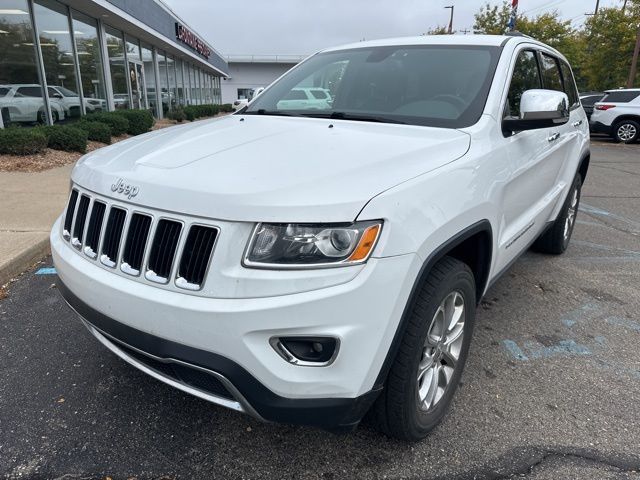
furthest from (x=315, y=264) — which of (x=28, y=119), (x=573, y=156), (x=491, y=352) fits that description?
(x=28, y=119)

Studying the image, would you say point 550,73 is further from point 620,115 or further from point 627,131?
point 627,131

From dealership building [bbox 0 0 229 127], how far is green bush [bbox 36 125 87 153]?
1.43 meters

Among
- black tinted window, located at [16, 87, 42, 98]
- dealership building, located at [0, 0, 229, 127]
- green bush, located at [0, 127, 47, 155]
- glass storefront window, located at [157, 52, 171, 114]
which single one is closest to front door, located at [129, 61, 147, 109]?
dealership building, located at [0, 0, 229, 127]

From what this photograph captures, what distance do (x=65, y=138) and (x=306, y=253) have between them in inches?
367

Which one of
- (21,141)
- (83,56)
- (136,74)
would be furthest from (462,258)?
(136,74)

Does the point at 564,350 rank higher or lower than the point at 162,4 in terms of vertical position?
lower

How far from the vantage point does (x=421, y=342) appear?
1931 millimetres

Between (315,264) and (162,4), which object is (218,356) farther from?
(162,4)

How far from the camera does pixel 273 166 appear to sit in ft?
6.40

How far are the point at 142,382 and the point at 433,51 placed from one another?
265 centimetres

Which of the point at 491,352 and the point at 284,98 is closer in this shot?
the point at 491,352

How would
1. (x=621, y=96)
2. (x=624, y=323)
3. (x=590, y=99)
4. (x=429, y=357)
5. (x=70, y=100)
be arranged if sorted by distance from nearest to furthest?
(x=429, y=357)
(x=624, y=323)
(x=70, y=100)
(x=621, y=96)
(x=590, y=99)

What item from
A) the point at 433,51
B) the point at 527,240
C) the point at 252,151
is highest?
the point at 433,51

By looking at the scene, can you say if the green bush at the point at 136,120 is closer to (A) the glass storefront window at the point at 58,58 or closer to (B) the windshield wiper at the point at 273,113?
(A) the glass storefront window at the point at 58,58
